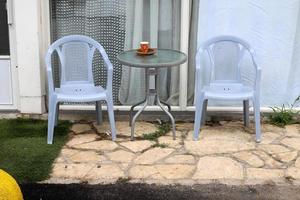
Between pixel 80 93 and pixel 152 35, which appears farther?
pixel 152 35

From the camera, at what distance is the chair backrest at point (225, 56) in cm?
545

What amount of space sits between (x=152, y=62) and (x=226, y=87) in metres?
0.95

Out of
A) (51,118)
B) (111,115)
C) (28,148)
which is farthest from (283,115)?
(28,148)

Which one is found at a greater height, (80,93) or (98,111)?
(80,93)

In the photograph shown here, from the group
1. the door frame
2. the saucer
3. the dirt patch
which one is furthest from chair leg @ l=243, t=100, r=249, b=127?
the door frame

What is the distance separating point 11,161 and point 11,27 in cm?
176

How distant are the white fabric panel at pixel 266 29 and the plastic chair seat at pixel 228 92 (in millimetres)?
506

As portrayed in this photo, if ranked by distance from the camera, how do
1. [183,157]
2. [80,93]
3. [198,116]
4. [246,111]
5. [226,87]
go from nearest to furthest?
[183,157] → [80,93] → [198,116] → [226,87] → [246,111]

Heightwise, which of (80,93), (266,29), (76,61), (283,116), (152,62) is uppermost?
(266,29)

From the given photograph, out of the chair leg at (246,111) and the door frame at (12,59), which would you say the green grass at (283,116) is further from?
A: the door frame at (12,59)

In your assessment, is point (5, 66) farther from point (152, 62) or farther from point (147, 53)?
point (152, 62)

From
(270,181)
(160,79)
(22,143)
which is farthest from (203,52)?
(22,143)

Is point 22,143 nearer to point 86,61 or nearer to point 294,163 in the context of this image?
point 86,61

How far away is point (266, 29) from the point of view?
563cm
